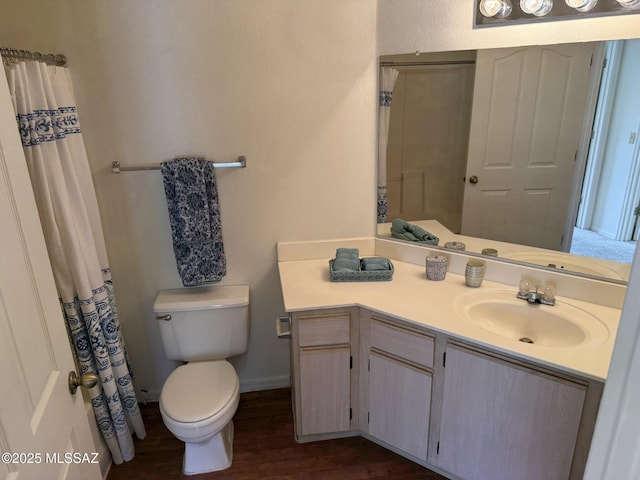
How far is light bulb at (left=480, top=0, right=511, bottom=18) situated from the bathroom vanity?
1.12 meters

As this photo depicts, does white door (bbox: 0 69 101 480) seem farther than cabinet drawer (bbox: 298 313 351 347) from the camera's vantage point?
No

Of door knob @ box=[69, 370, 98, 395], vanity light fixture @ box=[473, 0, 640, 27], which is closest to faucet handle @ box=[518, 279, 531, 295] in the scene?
vanity light fixture @ box=[473, 0, 640, 27]

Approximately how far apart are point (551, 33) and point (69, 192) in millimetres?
2064

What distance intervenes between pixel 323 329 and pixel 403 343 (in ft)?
1.17

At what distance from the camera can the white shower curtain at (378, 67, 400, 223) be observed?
2.10 m

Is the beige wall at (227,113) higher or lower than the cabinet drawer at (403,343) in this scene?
higher

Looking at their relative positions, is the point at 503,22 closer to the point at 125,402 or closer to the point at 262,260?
the point at 262,260

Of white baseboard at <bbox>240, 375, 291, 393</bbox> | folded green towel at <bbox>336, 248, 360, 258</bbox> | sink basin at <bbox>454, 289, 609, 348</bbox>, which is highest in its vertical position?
folded green towel at <bbox>336, 248, 360, 258</bbox>

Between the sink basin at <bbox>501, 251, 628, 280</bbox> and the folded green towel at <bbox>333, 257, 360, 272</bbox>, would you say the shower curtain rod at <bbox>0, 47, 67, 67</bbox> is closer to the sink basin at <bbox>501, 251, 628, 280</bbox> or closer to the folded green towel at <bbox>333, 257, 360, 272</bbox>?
the folded green towel at <bbox>333, 257, 360, 272</bbox>

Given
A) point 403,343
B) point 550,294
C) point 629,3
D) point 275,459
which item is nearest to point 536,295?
point 550,294

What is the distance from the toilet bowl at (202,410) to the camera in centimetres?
185

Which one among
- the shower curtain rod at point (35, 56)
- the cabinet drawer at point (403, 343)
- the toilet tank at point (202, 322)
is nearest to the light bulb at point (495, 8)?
the cabinet drawer at point (403, 343)

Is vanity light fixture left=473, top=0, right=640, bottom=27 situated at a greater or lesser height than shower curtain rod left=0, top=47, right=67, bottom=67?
greater

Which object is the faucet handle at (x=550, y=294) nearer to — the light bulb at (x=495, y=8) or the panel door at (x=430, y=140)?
the panel door at (x=430, y=140)
